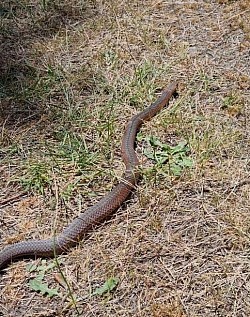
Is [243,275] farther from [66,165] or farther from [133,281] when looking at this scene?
[66,165]

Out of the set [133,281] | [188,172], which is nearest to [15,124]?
[188,172]

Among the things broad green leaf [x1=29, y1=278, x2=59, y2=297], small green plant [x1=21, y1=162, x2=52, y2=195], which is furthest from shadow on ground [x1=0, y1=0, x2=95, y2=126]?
broad green leaf [x1=29, y1=278, x2=59, y2=297]

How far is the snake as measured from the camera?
2.91 m

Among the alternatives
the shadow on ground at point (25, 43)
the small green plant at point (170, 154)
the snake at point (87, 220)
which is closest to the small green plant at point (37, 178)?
the snake at point (87, 220)

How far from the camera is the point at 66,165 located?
11.2 feet

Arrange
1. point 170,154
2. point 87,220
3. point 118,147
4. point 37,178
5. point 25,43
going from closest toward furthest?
1. point 87,220
2. point 37,178
3. point 170,154
4. point 118,147
5. point 25,43

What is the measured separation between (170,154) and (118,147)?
33 cm

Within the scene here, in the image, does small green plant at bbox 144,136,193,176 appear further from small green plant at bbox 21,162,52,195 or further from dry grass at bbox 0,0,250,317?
small green plant at bbox 21,162,52,195

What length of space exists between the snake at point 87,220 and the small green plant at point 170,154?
0.35ft

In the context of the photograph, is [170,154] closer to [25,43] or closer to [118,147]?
[118,147]

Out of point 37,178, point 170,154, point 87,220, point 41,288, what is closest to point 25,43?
point 37,178

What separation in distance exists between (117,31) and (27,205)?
192 cm

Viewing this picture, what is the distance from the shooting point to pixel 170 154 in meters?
3.45

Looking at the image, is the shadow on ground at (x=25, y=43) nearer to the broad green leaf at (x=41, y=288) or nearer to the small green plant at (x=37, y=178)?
the small green plant at (x=37, y=178)
